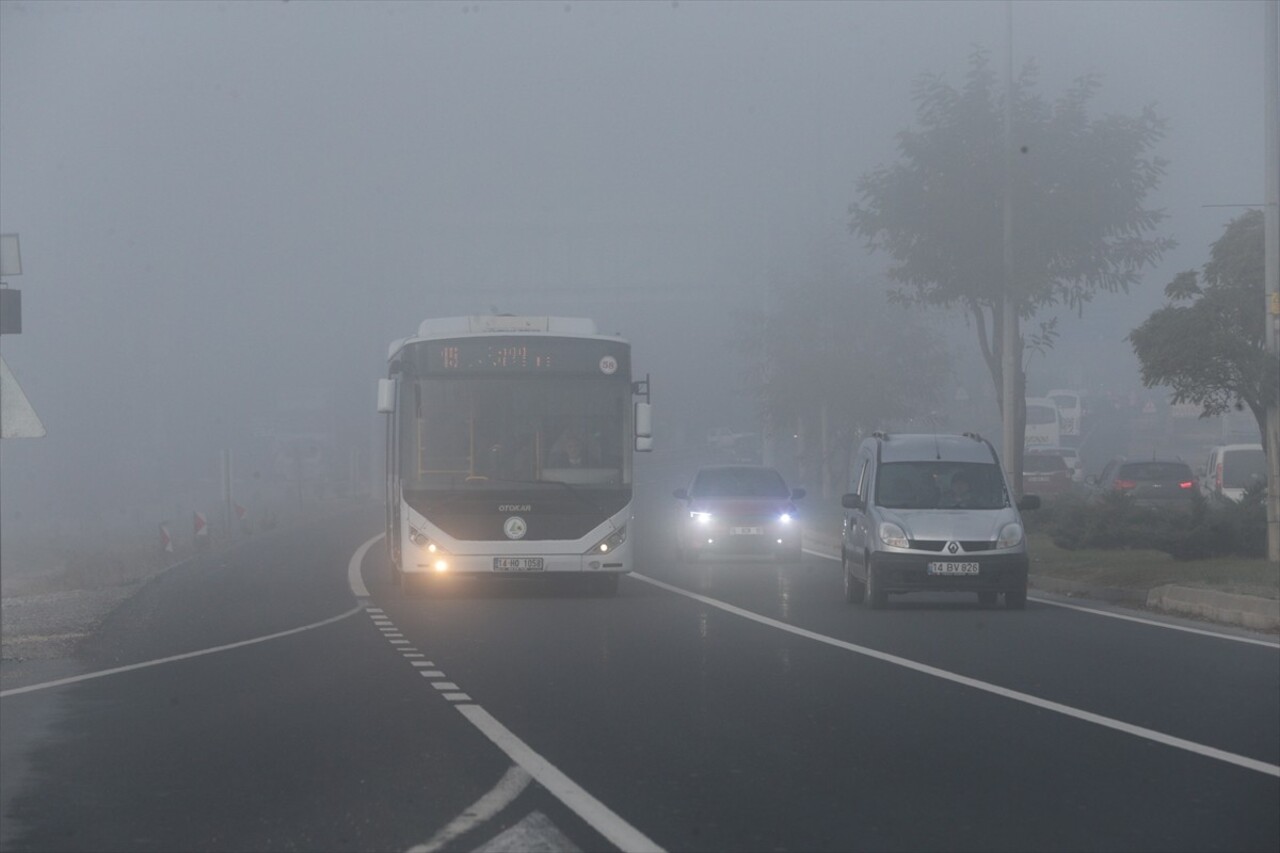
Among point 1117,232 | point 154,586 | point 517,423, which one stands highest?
point 1117,232

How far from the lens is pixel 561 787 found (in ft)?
30.5

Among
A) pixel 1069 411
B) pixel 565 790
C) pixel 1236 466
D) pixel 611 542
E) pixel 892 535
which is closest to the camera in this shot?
pixel 565 790

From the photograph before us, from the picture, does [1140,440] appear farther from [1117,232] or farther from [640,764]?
[640,764]

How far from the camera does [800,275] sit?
5609 centimetres

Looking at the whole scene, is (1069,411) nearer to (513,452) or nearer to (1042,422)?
(1042,422)

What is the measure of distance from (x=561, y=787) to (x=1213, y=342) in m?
19.4

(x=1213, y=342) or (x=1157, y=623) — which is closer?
(x=1157, y=623)

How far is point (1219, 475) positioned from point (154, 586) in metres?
21.2

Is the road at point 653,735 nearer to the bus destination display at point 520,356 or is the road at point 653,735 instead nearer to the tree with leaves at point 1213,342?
the bus destination display at point 520,356

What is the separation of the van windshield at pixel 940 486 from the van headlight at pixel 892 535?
71 centimetres

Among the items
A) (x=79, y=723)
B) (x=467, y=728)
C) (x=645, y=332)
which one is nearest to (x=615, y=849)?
(x=467, y=728)

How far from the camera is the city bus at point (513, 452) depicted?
2242cm

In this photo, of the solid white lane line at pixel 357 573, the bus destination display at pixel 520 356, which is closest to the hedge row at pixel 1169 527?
the bus destination display at pixel 520 356

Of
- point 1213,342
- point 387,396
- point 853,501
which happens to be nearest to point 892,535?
point 853,501
